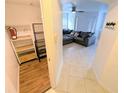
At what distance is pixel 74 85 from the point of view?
97.7 inches

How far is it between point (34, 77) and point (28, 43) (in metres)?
1.34

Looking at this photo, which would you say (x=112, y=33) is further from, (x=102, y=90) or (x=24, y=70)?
(x=24, y=70)

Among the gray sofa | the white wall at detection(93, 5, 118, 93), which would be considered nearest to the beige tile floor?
the white wall at detection(93, 5, 118, 93)

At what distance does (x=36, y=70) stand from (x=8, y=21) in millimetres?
1765

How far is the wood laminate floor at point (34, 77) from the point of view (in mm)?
2320

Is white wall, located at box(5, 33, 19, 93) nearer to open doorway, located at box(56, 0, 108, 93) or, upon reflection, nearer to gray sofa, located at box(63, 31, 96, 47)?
open doorway, located at box(56, 0, 108, 93)

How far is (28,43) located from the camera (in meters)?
3.47

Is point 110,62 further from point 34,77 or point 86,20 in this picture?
point 86,20

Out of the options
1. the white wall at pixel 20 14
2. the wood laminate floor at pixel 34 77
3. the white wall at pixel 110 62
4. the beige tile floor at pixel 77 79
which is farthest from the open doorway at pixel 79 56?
the white wall at pixel 20 14

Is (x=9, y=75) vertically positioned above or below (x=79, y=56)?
above

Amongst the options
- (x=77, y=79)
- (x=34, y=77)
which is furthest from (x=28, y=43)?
(x=77, y=79)

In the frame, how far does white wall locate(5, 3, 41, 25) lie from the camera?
2889mm
